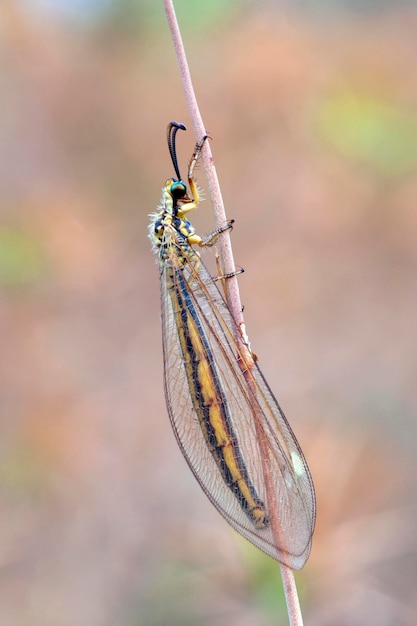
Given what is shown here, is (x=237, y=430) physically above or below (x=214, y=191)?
below

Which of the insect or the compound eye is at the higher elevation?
the compound eye

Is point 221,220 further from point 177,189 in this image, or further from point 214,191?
point 177,189

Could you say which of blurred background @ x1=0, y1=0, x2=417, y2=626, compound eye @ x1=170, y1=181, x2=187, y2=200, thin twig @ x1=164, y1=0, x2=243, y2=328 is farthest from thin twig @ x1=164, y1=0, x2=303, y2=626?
blurred background @ x1=0, y1=0, x2=417, y2=626

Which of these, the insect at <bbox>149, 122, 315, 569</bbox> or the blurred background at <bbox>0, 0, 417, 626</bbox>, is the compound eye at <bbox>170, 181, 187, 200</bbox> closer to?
the insect at <bbox>149, 122, 315, 569</bbox>

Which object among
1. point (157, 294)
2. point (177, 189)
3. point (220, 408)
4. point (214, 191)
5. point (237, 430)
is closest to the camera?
point (214, 191)

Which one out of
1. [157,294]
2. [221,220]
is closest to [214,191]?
[221,220]

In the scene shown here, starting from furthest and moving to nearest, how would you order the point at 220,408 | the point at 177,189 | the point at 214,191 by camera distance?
the point at 177,189 < the point at 220,408 < the point at 214,191

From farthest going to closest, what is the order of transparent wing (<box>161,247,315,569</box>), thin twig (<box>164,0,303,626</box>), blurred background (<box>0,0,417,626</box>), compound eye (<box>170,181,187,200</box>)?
blurred background (<box>0,0,417,626</box>), compound eye (<box>170,181,187,200</box>), transparent wing (<box>161,247,315,569</box>), thin twig (<box>164,0,303,626</box>)
